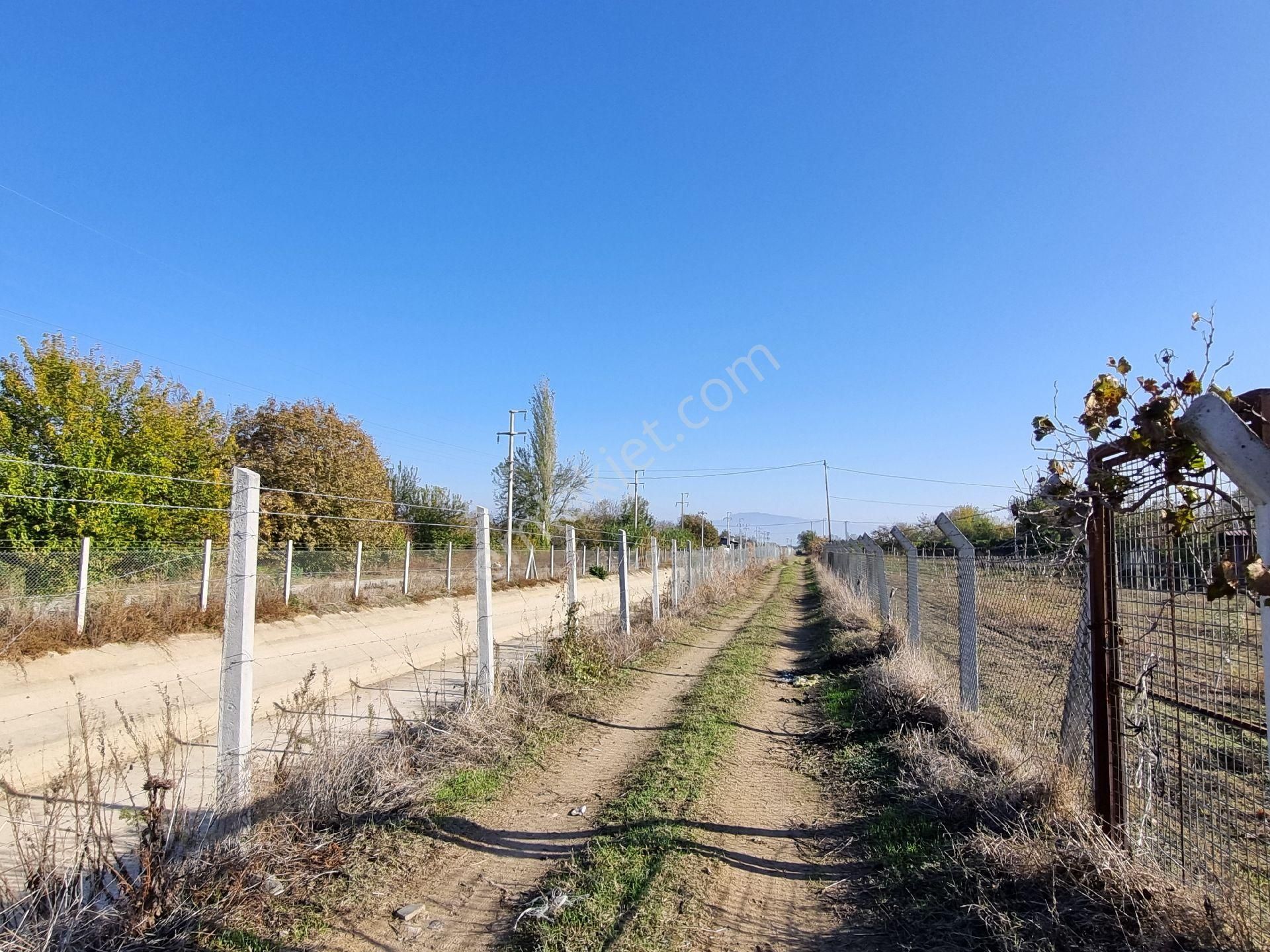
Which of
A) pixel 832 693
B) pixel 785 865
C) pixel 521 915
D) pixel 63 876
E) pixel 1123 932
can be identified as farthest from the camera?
pixel 832 693

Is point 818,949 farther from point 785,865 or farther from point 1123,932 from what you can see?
point 1123,932

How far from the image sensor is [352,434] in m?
30.0

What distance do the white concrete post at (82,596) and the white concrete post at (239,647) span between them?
8.69 meters

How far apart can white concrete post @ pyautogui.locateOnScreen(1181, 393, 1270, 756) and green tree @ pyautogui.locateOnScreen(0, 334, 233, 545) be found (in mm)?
14807

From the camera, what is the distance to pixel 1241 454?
83.0 inches

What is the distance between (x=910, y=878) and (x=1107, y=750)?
1180 mm

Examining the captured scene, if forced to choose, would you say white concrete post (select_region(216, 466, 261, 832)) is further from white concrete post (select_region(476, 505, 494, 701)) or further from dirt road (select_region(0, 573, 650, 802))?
white concrete post (select_region(476, 505, 494, 701))

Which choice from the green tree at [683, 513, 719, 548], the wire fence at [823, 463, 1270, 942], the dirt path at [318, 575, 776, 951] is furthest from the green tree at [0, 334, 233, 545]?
the green tree at [683, 513, 719, 548]

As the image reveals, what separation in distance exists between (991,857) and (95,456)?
19316mm

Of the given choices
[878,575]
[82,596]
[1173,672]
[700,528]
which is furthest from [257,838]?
[700,528]

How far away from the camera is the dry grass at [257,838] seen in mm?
3057

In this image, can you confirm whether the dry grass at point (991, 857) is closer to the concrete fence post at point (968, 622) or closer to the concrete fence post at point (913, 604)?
the concrete fence post at point (968, 622)

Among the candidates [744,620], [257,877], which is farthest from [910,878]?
[744,620]

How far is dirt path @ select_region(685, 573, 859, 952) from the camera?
132 inches
